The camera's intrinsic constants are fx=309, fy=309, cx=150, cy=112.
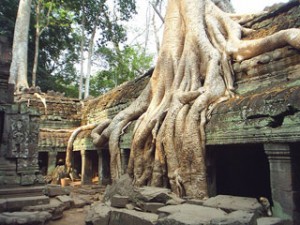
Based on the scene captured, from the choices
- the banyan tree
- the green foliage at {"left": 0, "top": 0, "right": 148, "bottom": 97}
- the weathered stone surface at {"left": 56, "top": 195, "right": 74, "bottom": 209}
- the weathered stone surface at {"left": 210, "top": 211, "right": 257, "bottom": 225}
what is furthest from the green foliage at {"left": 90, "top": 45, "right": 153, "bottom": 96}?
the weathered stone surface at {"left": 210, "top": 211, "right": 257, "bottom": 225}

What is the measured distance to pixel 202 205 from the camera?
3906 millimetres

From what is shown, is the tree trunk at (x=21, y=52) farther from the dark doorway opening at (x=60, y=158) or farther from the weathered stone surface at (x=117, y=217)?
the weathered stone surface at (x=117, y=217)

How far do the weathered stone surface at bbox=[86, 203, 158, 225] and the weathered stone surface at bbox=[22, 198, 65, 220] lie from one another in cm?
80

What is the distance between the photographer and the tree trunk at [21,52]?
1314 cm

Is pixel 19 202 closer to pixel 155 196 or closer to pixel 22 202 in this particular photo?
pixel 22 202

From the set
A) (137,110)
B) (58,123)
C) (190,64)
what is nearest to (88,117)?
(58,123)

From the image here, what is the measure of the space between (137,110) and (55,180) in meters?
3.63

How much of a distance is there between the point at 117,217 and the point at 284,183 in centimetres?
215

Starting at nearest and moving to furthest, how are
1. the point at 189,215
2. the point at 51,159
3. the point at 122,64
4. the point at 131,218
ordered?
1. the point at 189,215
2. the point at 131,218
3. the point at 51,159
4. the point at 122,64

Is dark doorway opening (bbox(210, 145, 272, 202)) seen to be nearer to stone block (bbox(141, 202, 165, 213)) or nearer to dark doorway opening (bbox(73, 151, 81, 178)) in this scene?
stone block (bbox(141, 202, 165, 213))

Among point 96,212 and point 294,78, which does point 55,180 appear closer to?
point 96,212

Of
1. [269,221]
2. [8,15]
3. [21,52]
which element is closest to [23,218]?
[269,221]

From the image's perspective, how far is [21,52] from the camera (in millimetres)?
13664

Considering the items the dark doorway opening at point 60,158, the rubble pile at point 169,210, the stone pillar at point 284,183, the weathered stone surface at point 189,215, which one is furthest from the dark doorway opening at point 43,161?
the stone pillar at point 284,183
